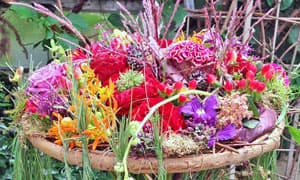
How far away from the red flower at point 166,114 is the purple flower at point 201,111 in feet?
0.05

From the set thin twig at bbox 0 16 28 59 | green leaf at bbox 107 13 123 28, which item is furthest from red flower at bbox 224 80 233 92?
thin twig at bbox 0 16 28 59

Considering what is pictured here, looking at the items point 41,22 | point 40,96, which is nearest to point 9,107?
point 41,22

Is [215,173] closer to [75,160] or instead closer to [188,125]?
[188,125]

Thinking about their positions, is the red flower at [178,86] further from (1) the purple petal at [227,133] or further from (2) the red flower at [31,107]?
(2) the red flower at [31,107]

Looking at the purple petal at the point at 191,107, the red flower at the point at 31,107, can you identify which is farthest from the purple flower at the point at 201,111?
the red flower at the point at 31,107

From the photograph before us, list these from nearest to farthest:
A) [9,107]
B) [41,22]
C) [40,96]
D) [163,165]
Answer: [163,165], [40,96], [41,22], [9,107]

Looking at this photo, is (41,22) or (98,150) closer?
(98,150)

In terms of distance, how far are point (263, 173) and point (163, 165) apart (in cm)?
29

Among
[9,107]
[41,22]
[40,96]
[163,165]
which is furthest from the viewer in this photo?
[9,107]

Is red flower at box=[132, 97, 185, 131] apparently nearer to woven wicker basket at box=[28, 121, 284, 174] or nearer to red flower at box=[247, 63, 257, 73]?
woven wicker basket at box=[28, 121, 284, 174]

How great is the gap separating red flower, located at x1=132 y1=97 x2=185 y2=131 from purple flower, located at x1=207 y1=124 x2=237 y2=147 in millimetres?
53

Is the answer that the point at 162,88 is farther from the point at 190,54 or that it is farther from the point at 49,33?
the point at 49,33

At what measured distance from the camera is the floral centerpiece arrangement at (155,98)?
82 centimetres

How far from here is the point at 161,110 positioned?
857 millimetres
